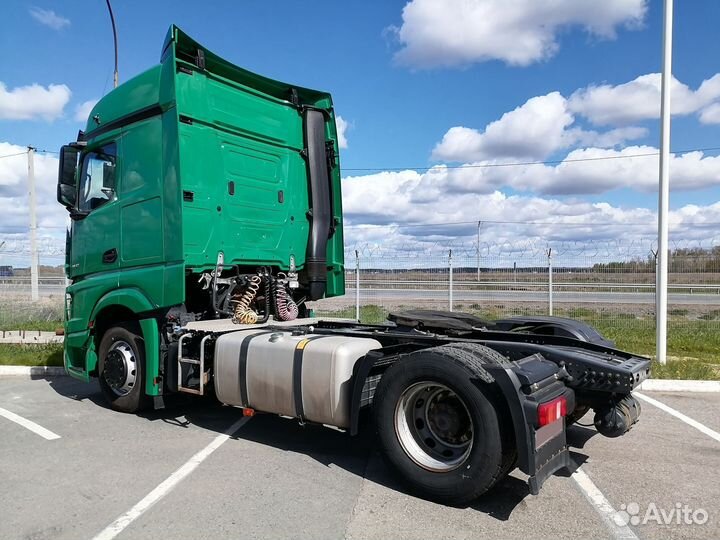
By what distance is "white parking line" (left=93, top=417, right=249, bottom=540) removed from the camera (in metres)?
3.45

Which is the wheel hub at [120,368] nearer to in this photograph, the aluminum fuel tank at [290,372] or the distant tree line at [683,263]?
the aluminum fuel tank at [290,372]

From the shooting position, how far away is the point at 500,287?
1567 centimetres

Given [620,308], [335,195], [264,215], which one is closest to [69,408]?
[264,215]

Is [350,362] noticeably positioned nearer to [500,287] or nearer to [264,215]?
[264,215]

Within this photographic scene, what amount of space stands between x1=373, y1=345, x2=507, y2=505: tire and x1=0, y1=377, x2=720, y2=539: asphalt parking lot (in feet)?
0.69

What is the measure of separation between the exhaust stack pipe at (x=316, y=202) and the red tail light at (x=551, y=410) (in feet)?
13.0

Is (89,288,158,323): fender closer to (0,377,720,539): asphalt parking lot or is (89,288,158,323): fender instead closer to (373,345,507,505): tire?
(0,377,720,539): asphalt parking lot

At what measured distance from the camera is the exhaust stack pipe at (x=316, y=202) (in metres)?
7.01

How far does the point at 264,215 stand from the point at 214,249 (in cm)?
86

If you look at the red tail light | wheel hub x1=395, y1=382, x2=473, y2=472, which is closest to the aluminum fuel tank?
wheel hub x1=395, y1=382, x2=473, y2=472

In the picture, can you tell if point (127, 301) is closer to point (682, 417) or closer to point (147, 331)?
point (147, 331)

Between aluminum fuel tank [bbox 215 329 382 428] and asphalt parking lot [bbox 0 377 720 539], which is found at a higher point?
aluminum fuel tank [bbox 215 329 382 428]

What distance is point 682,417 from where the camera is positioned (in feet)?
20.0

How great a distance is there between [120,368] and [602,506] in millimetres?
4940
